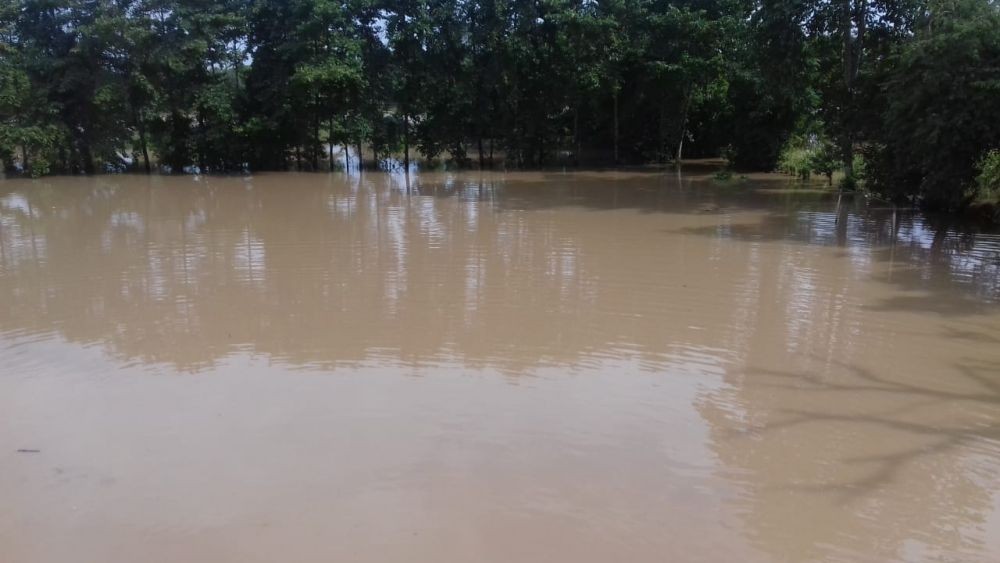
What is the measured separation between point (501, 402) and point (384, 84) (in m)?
22.0

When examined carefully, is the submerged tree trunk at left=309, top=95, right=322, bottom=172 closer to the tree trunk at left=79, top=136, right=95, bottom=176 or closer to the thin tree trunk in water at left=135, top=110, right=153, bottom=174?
the thin tree trunk in water at left=135, top=110, right=153, bottom=174

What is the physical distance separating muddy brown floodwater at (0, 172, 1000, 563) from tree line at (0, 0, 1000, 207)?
12.3 metres

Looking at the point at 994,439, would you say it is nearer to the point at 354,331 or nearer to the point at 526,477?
the point at 526,477

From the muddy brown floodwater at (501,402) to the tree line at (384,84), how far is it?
12.3m

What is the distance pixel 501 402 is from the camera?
5.56 m

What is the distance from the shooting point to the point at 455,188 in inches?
800

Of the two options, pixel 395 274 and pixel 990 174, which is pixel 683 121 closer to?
pixel 990 174

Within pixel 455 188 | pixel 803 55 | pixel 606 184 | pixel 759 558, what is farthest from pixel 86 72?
pixel 759 558

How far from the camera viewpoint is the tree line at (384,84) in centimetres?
2289

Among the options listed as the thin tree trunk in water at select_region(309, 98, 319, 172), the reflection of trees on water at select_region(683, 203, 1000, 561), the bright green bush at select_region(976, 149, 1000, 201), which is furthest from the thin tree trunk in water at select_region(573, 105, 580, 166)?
the reflection of trees on water at select_region(683, 203, 1000, 561)

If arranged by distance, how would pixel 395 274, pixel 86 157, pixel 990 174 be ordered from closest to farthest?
pixel 395 274
pixel 990 174
pixel 86 157

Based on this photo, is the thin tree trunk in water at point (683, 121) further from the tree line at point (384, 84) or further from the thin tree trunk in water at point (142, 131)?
the thin tree trunk in water at point (142, 131)

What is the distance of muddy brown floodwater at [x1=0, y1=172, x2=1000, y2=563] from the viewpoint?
3.96 m

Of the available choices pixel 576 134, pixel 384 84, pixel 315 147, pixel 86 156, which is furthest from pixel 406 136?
pixel 86 156
